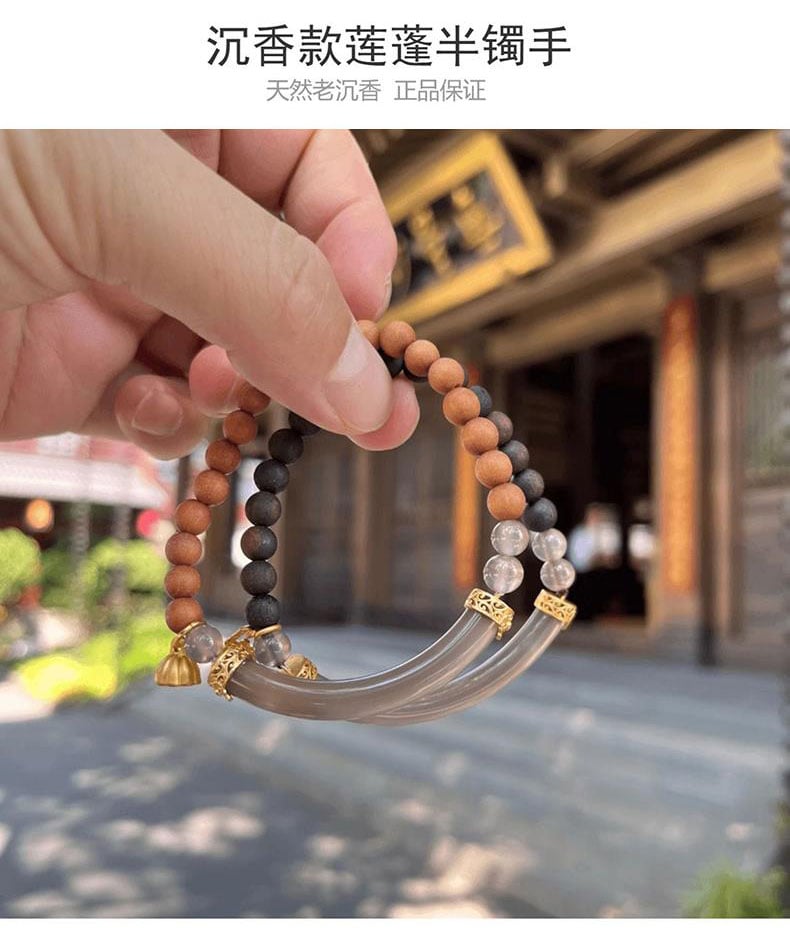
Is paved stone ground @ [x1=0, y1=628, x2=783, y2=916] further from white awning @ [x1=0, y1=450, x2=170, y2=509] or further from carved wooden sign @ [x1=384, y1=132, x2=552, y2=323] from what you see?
white awning @ [x1=0, y1=450, x2=170, y2=509]

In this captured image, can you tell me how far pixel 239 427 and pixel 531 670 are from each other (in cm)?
447

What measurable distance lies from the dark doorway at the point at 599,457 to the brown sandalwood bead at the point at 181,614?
5428mm

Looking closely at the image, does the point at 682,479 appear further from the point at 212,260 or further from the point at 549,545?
the point at 212,260

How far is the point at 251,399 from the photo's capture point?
0.57 m

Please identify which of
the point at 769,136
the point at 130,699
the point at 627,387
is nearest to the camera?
the point at 769,136

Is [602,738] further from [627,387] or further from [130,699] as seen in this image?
[627,387]

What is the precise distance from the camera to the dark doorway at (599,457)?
6344mm

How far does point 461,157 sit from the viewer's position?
4305mm

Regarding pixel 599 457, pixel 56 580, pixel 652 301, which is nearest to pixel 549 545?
pixel 652 301

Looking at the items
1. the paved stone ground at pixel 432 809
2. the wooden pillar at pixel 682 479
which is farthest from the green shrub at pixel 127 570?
the wooden pillar at pixel 682 479

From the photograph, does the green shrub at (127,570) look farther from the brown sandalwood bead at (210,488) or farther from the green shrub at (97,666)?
the brown sandalwood bead at (210,488)

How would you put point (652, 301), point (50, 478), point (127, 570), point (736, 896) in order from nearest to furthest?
point (736, 896) → point (652, 301) → point (127, 570) → point (50, 478)

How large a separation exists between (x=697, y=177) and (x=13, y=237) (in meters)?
3.90
